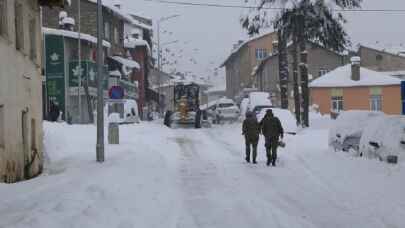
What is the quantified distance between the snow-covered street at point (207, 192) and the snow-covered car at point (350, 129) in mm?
533

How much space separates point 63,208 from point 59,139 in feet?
47.8

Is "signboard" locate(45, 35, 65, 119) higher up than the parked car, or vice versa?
"signboard" locate(45, 35, 65, 119)

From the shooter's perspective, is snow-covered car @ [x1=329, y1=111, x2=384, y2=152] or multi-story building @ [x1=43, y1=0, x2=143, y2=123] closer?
snow-covered car @ [x1=329, y1=111, x2=384, y2=152]

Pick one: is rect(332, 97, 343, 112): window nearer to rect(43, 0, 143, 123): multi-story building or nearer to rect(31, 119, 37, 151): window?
rect(43, 0, 143, 123): multi-story building

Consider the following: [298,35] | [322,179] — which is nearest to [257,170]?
[322,179]

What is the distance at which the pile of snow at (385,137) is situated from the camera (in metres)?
15.6

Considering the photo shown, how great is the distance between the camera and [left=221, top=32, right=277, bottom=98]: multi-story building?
89438 millimetres

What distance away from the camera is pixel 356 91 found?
2399 inches

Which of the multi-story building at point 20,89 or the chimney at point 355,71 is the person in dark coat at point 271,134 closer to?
the multi-story building at point 20,89

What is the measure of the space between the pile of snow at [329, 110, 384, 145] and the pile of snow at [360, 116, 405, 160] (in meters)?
1.88

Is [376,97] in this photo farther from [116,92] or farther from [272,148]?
[272,148]

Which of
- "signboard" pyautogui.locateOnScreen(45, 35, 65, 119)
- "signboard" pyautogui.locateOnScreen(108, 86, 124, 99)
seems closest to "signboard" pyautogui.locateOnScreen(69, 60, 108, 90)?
"signboard" pyautogui.locateOnScreen(45, 35, 65, 119)

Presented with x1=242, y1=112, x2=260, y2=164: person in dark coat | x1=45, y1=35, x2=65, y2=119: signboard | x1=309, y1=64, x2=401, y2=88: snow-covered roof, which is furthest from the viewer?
x1=309, y1=64, x2=401, y2=88: snow-covered roof

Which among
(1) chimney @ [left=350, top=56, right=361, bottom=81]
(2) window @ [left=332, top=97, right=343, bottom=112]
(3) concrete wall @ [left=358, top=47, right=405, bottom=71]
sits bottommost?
(2) window @ [left=332, top=97, right=343, bottom=112]
